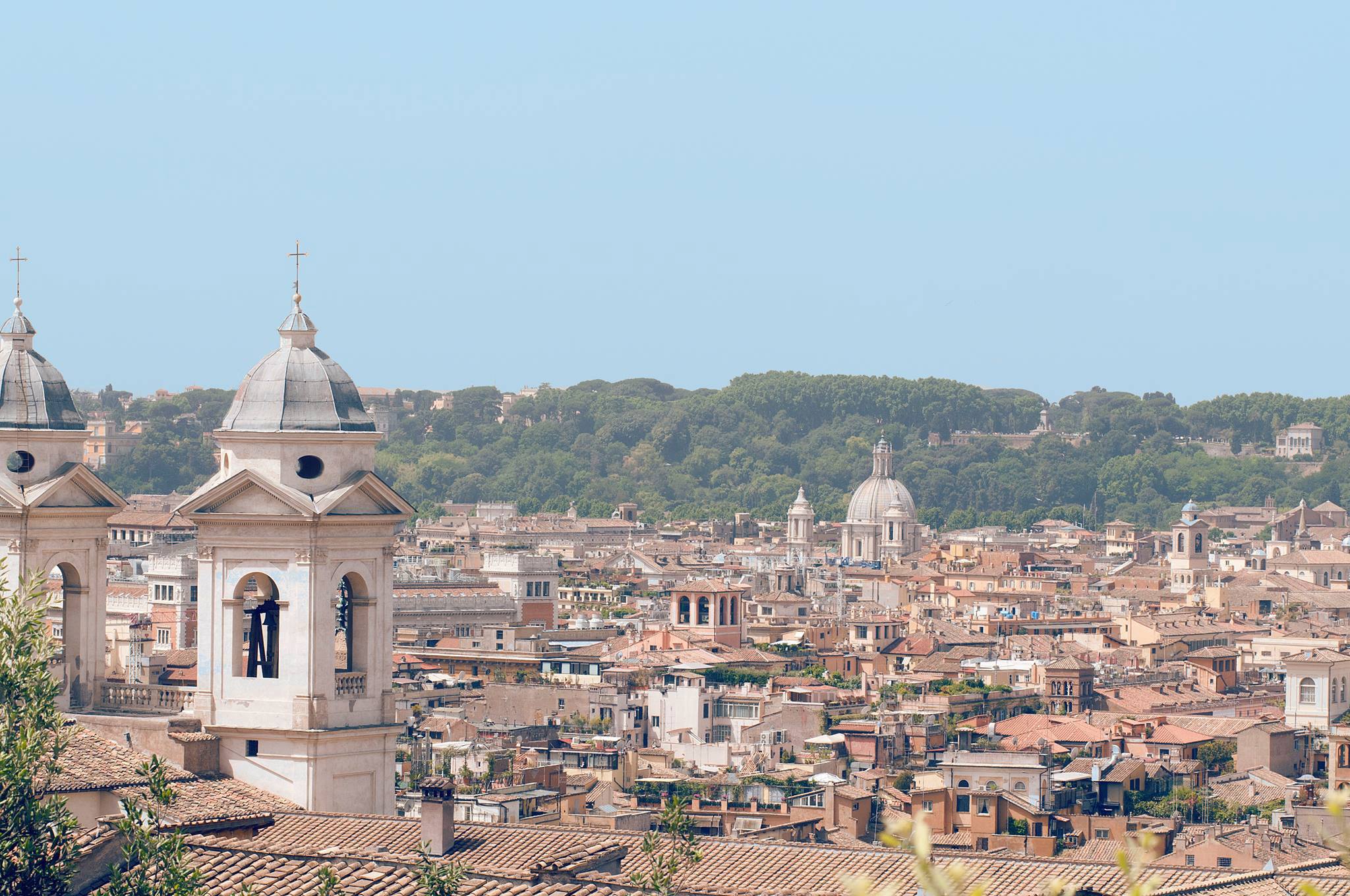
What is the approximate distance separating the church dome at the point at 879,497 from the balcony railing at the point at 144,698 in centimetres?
13893

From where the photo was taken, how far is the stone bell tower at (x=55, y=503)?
18.1 meters

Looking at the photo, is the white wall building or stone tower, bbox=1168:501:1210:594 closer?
the white wall building

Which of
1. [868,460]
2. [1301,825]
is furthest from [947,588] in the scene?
[868,460]

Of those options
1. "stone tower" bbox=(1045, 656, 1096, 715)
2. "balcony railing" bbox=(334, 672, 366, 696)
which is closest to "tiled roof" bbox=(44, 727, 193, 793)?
"balcony railing" bbox=(334, 672, 366, 696)

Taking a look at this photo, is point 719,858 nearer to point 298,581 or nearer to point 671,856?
point 671,856

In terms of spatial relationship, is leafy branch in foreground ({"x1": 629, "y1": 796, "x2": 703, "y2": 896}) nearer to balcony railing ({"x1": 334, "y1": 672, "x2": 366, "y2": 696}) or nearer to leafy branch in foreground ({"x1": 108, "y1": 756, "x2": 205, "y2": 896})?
balcony railing ({"x1": 334, "y1": 672, "x2": 366, "y2": 696})

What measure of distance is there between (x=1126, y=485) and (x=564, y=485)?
2874 cm

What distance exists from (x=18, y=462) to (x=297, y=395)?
63.6 inches

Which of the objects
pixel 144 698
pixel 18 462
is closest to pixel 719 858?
pixel 144 698

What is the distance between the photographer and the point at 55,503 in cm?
1817

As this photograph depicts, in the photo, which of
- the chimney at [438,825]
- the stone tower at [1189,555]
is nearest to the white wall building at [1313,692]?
the chimney at [438,825]

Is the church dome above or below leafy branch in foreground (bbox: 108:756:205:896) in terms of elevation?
above

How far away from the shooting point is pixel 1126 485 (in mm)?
176000

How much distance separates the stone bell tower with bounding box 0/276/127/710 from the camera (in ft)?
59.4
